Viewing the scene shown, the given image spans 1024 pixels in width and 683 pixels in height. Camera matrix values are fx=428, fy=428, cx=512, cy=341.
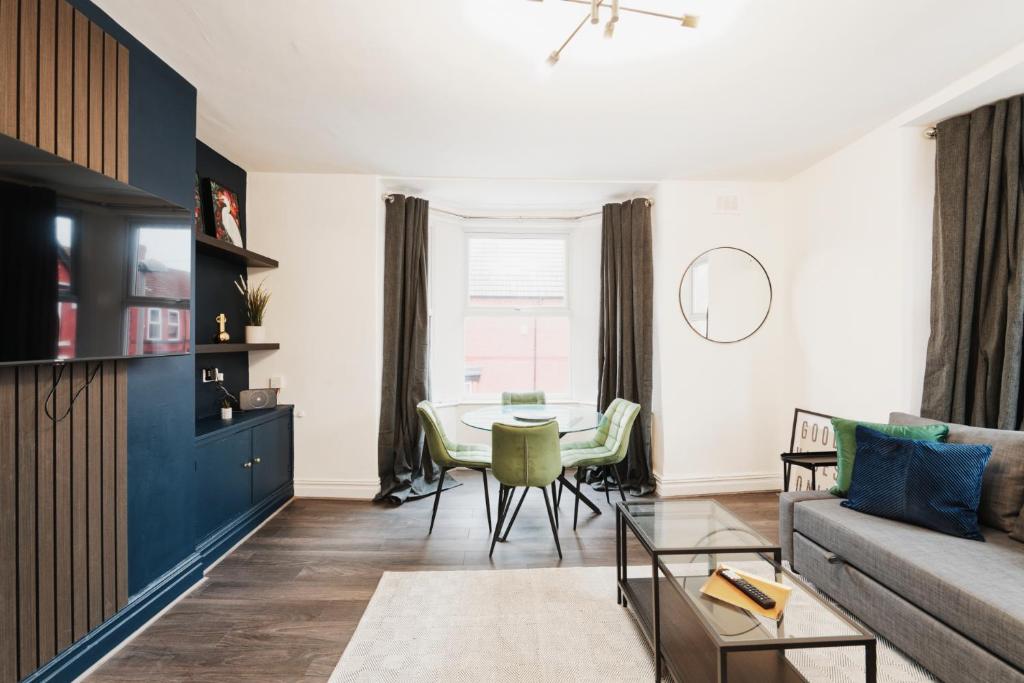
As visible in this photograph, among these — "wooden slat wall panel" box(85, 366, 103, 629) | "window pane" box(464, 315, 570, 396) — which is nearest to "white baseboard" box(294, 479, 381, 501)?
"window pane" box(464, 315, 570, 396)

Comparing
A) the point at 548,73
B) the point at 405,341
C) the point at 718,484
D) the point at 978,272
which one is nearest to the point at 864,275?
the point at 978,272

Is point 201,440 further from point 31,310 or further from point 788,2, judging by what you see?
point 788,2

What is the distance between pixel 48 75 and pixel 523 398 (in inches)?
122

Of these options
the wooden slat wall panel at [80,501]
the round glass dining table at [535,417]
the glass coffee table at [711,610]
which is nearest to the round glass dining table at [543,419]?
the round glass dining table at [535,417]

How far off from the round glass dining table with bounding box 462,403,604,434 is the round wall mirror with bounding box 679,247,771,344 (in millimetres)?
1263

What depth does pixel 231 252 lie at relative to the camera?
9.45ft

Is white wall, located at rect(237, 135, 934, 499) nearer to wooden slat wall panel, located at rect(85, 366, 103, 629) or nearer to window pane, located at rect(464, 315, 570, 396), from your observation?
window pane, located at rect(464, 315, 570, 396)

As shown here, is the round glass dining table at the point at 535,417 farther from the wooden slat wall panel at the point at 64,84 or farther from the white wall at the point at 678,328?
the wooden slat wall panel at the point at 64,84

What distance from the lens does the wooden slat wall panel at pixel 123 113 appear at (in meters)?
1.83

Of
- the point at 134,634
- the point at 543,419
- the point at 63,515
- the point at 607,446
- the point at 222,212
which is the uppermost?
the point at 222,212

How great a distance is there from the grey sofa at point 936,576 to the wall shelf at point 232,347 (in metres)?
3.42

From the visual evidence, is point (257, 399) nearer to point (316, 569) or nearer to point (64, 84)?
point (316, 569)

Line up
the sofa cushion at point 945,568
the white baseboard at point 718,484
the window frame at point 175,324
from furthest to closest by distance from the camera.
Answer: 1. the white baseboard at point 718,484
2. the window frame at point 175,324
3. the sofa cushion at point 945,568

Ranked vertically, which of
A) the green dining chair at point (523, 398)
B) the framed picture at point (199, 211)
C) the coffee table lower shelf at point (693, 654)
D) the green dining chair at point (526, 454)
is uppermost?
the framed picture at point (199, 211)
